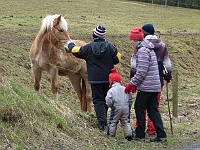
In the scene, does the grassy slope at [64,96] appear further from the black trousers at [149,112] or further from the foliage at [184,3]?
the foliage at [184,3]

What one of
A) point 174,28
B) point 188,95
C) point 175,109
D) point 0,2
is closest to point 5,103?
point 175,109

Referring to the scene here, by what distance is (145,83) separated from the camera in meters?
8.45

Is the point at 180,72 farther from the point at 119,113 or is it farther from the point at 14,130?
the point at 14,130

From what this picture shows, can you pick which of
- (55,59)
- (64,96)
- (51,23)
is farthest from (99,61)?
(64,96)

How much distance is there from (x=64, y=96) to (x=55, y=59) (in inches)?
108

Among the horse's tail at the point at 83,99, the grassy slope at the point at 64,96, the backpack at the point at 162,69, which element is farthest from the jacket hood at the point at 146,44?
the horse's tail at the point at 83,99

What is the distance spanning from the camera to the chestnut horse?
34.4ft

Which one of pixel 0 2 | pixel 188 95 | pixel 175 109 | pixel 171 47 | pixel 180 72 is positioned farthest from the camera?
pixel 0 2

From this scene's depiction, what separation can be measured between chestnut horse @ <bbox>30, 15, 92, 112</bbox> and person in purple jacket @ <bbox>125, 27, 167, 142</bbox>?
94.0 inches

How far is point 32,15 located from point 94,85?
2009cm

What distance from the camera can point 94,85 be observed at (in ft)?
29.8

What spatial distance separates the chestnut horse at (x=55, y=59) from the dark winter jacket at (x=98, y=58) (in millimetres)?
1611

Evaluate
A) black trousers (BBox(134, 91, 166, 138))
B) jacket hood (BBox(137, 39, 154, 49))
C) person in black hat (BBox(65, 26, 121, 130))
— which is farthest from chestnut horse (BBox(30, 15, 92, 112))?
black trousers (BBox(134, 91, 166, 138))

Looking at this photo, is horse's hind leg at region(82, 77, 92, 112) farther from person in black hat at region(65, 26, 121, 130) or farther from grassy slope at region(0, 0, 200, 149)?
person in black hat at region(65, 26, 121, 130)
